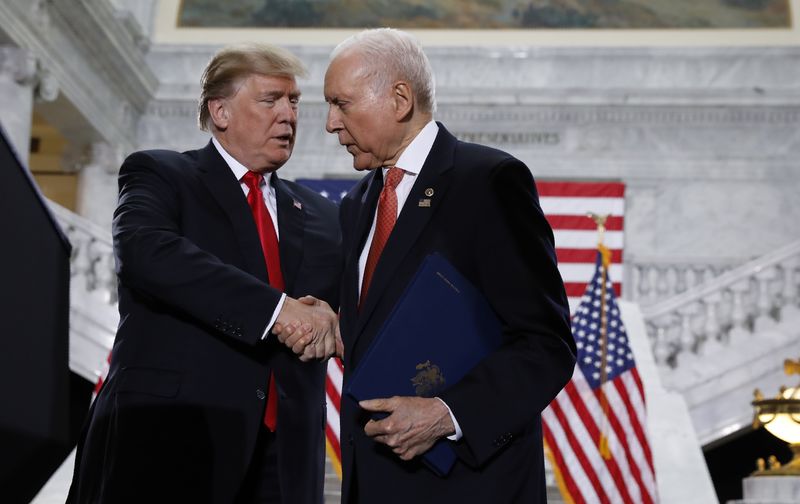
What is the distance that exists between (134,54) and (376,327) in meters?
13.8

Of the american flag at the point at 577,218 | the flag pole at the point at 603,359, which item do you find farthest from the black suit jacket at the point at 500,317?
the american flag at the point at 577,218

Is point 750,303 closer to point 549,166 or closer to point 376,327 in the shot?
point 549,166

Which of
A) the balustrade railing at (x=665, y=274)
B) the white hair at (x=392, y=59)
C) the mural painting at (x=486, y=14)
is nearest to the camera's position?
the white hair at (x=392, y=59)

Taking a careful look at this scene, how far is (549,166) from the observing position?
16.5 metres

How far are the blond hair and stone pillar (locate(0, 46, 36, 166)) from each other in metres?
9.98

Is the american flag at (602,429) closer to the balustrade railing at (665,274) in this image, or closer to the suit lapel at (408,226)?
the suit lapel at (408,226)

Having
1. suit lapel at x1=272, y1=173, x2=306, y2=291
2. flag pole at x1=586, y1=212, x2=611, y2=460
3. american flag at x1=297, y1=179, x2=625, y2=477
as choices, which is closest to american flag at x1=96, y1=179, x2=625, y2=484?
american flag at x1=297, y1=179, x2=625, y2=477

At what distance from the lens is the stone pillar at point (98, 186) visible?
1638cm

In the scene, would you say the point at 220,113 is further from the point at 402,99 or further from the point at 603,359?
the point at 603,359

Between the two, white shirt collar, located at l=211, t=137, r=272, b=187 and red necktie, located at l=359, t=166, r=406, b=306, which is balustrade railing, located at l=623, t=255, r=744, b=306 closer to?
white shirt collar, located at l=211, t=137, r=272, b=187

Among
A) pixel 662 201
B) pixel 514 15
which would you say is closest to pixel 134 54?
pixel 514 15

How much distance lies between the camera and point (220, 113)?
347 centimetres

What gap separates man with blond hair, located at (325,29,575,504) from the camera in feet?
8.44

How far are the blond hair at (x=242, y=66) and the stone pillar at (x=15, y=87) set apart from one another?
9983 mm
